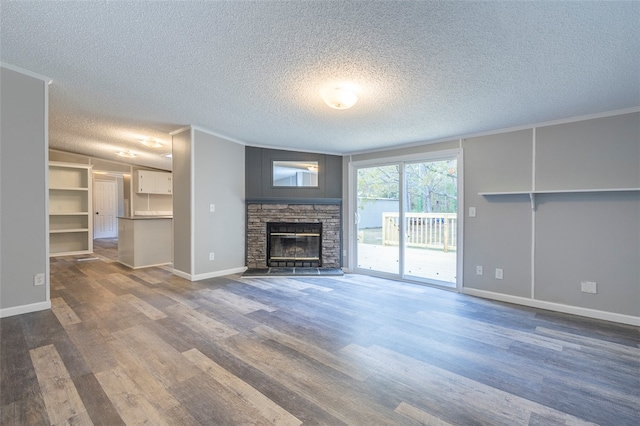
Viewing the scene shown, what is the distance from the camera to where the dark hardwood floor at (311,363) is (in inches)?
61.4

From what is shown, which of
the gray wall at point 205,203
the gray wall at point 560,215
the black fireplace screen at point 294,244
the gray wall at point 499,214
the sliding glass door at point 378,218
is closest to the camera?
the gray wall at point 560,215

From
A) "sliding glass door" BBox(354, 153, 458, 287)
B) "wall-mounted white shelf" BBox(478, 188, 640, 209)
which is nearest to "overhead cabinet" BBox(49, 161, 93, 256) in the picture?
"sliding glass door" BBox(354, 153, 458, 287)

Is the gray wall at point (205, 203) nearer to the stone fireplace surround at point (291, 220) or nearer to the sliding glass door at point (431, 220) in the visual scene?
the stone fireplace surround at point (291, 220)

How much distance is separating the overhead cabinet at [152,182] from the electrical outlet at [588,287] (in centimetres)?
941

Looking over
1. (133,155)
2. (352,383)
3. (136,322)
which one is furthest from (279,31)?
(133,155)

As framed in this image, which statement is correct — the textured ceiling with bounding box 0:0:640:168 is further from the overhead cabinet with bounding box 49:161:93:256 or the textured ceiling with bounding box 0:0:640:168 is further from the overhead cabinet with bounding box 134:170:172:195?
the overhead cabinet with bounding box 134:170:172:195

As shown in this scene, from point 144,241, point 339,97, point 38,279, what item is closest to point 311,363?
point 339,97

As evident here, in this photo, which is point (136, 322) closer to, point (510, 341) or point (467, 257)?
point (510, 341)

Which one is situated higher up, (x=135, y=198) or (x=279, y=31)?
(x=279, y=31)

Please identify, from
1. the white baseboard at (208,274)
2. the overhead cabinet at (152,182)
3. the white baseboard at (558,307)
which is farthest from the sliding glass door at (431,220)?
the overhead cabinet at (152,182)

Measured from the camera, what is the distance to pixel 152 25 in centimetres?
181

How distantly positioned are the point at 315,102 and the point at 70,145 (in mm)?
6374

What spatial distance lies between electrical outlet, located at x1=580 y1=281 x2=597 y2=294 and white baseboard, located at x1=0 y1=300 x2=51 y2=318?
5.80 m

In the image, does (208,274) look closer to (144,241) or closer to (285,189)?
(144,241)
